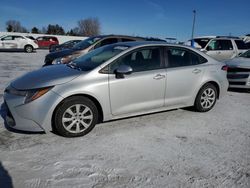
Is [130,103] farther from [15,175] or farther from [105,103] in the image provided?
[15,175]

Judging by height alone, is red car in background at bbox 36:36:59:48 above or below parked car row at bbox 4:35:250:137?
above

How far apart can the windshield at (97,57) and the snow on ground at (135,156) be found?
108cm

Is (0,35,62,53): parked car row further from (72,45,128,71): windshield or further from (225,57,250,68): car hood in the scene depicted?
(72,45,128,71): windshield

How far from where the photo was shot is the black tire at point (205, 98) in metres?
5.25

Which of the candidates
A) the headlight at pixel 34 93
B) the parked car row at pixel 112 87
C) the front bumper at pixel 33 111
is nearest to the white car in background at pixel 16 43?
the parked car row at pixel 112 87

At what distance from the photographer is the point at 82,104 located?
13.0 ft

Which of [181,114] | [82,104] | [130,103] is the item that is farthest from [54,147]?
[181,114]

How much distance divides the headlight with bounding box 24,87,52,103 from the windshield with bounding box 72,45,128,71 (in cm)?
81

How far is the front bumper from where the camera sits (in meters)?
3.68

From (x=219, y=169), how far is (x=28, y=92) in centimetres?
283

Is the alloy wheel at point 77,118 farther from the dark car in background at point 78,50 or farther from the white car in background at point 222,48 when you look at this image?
the white car in background at point 222,48

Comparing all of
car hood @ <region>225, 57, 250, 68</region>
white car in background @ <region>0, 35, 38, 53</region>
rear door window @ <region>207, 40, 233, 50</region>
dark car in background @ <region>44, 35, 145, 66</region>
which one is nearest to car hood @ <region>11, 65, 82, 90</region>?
dark car in background @ <region>44, 35, 145, 66</region>

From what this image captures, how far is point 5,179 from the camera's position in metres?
2.81

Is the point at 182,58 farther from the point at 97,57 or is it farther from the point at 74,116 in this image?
the point at 74,116
